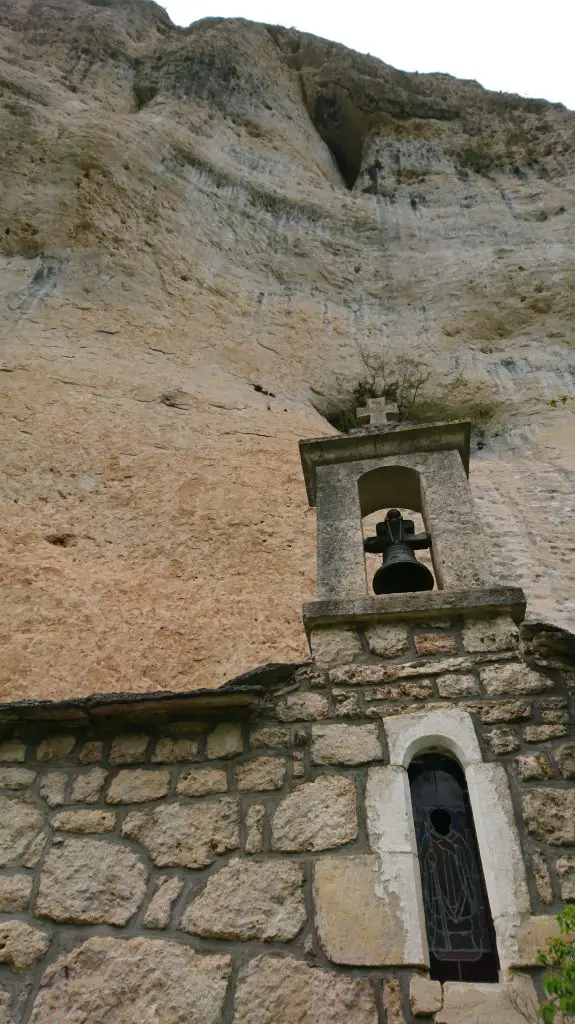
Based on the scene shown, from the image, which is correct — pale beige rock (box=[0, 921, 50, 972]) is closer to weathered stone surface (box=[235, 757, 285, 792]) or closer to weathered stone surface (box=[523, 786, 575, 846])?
weathered stone surface (box=[235, 757, 285, 792])

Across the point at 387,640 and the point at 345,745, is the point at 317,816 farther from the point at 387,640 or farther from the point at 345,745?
the point at 387,640

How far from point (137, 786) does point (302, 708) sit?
0.68m

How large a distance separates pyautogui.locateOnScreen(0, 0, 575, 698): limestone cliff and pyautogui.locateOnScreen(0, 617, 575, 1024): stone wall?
2.35m

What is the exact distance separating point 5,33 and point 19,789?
1894 cm

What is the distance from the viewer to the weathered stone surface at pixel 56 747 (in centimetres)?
278

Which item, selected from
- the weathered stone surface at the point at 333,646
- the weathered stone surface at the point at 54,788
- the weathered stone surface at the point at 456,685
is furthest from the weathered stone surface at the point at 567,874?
the weathered stone surface at the point at 54,788

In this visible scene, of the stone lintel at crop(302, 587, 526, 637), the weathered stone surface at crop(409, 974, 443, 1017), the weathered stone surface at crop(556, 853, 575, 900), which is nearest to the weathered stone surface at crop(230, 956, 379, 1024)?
the weathered stone surface at crop(409, 974, 443, 1017)

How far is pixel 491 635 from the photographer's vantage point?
9.46 ft

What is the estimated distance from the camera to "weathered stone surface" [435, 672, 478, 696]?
2.70 m

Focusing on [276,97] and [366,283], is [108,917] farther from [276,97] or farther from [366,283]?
[276,97]

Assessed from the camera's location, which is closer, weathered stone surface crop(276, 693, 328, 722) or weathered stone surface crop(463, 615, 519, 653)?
weathered stone surface crop(276, 693, 328, 722)

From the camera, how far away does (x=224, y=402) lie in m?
9.27

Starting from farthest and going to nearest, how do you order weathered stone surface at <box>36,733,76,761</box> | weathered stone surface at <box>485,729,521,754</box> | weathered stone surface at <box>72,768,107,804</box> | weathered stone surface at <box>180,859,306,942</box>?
1. weathered stone surface at <box>36,733,76,761</box>
2. weathered stone surface at <box>72,768,107,804</box>
3. weathered stone surface at <box>485,729,521,754</box>
4. weathered stone surface at <box>180,859,306,942</box>

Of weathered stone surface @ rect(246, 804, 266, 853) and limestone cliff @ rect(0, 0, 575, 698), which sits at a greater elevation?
limestone cliff @ rect(0, 0, 575, 698)
